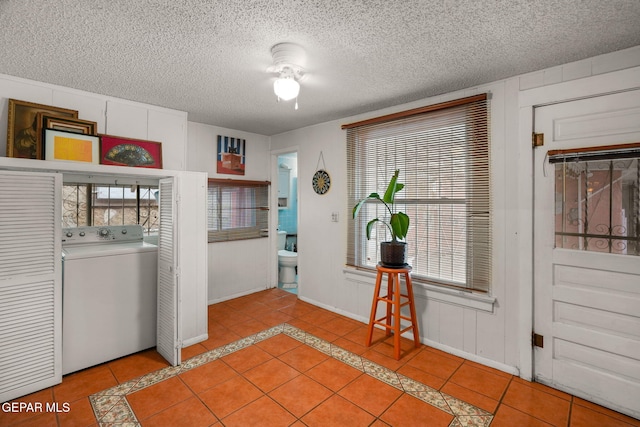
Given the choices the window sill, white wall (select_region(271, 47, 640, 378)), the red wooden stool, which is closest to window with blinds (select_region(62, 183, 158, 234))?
the red wooden stool

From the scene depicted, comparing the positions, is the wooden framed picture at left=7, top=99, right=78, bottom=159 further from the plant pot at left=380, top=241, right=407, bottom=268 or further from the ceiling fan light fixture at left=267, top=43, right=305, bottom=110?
the plant pot at left=380, top=241, right=407, bottom=268

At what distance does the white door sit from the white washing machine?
126 inches

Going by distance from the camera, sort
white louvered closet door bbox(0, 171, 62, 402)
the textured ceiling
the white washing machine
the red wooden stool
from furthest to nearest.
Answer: the red wooden stool < the white washing machine < white louvered closet door bbox(0, 171, 62, 402) < the textured ceiling

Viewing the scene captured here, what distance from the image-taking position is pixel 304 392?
2.14 metres

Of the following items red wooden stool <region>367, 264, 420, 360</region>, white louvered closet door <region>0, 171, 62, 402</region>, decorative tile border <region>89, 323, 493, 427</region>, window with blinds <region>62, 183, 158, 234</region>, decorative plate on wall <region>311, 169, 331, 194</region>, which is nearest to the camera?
decorative tile border <region>89, 323, 493, 427</region>

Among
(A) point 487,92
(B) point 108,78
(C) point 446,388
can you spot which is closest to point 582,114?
(A) point 487,92

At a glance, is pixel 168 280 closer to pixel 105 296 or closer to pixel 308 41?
pixel 105 296

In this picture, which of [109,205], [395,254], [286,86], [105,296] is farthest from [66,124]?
[395,254]

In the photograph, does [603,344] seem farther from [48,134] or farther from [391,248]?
[48,134]

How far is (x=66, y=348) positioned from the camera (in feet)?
7.52

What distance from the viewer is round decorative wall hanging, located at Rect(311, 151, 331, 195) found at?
3736mm

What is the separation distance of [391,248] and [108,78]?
8.98 ft

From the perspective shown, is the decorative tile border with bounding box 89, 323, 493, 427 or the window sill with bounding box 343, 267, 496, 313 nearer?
the decorative tile border with bounding box 89, 323, 493, 427

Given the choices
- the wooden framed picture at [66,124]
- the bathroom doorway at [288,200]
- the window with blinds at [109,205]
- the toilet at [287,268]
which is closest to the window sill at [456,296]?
the toilet at [287,268]
